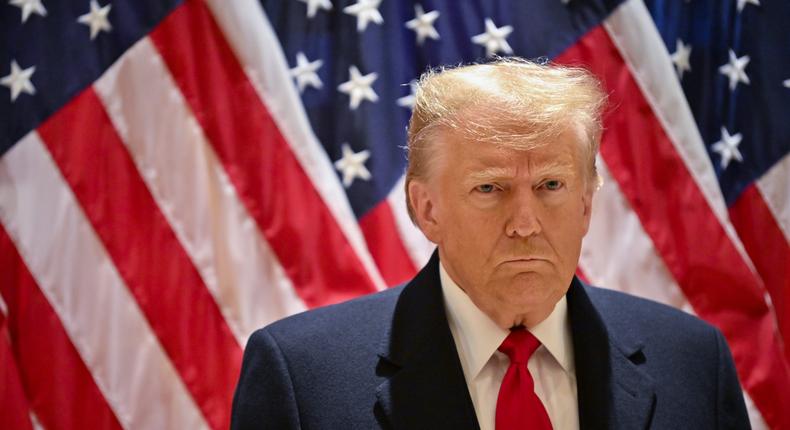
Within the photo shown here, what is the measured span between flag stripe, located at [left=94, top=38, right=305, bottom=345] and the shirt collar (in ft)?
2.56

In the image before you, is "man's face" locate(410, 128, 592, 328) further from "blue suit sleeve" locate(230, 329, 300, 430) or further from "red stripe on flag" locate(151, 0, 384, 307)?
"red stripe on flag" locate(151, 0, 384, 307)

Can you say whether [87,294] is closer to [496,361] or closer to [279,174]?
[279,174]

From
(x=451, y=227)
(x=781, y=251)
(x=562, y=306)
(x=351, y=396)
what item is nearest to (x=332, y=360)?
(x=351, y=396)

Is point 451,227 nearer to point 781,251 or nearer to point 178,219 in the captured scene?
point 178,219

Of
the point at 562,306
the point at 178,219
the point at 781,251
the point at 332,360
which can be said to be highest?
the point at 178,219

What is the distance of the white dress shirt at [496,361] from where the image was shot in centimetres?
206

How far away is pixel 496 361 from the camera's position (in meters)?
2.09

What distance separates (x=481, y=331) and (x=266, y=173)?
962 mm

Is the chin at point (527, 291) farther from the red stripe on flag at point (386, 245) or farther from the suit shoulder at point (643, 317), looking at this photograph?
the red stripe on flag at point (386, 245)

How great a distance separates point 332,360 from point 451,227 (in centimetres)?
41

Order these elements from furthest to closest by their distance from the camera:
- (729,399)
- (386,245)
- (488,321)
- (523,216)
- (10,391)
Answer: (386,245) < (10,391) < (729,399) < (488,321) < (523,216)

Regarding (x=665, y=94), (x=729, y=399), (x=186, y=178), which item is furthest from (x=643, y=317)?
(x=186, y=178)

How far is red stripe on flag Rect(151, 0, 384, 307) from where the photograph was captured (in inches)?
108

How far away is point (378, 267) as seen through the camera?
283 centimetres
